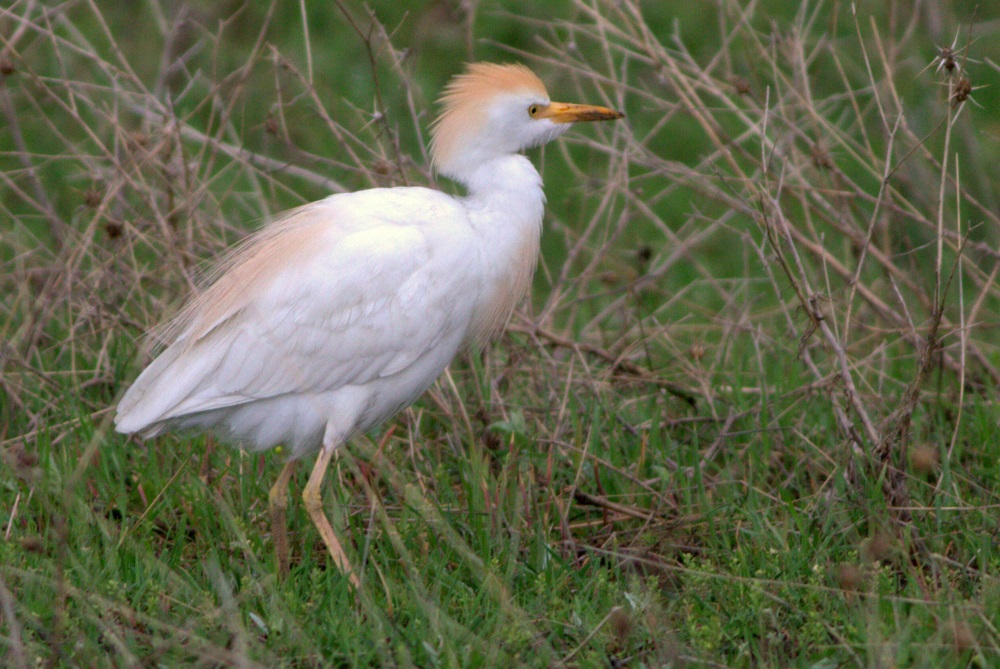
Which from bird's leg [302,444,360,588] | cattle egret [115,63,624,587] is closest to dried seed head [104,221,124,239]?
cattle egret [115,63,624,587]

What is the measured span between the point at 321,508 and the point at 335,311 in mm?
584

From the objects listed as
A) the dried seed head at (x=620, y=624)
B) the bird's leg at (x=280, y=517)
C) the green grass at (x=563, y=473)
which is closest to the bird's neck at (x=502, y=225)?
the green grass at (x=563, y=473)

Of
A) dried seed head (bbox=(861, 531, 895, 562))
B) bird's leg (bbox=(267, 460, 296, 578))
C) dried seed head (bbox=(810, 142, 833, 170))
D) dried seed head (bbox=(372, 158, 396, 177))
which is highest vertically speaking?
dried seed head (bbox=(810, 142, 833, 170))

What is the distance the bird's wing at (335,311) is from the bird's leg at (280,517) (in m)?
0.27

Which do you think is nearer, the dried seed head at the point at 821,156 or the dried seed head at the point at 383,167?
the dried seed head at the point at 821,156

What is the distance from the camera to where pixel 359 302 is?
362 centimetres

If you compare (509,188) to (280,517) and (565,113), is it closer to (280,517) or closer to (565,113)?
(565,113)

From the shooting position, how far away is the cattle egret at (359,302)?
3.61 m

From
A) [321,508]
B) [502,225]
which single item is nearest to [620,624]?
[321,508]

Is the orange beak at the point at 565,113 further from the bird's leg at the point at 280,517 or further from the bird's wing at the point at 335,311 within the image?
the bird's leg at the point at 280,517

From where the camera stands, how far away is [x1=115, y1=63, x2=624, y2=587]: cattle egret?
3611mm

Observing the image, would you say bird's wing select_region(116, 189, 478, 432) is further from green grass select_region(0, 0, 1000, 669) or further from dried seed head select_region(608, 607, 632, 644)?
dried seed head select_region(608, 607, 632, 644)

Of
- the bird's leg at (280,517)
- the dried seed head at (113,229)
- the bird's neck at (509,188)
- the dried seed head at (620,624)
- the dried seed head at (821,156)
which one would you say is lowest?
the bird's leg at (280,517)

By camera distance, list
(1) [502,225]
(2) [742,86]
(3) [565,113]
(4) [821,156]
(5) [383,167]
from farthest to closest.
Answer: (5) [383,167] < (4) [821,156] < (2) [742,86] < (3) [565,113] < (1) [502,225]
